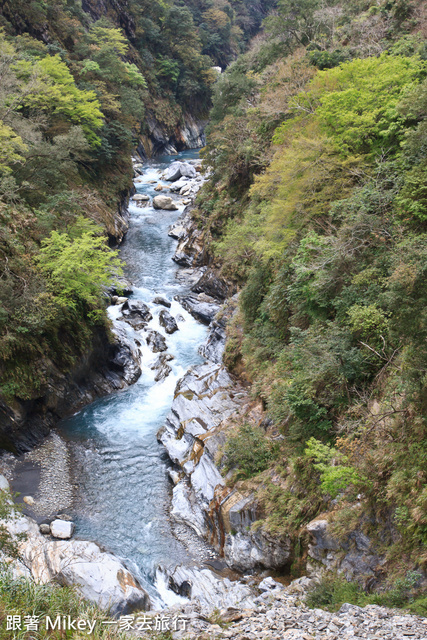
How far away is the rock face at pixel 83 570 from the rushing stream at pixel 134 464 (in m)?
0.70

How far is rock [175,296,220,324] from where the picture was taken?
2177 cm

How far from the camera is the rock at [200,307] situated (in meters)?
21.8

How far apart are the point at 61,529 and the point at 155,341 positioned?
10.7 meters

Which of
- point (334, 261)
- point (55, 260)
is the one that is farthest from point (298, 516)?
point (55, 260)

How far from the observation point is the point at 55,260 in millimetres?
15023

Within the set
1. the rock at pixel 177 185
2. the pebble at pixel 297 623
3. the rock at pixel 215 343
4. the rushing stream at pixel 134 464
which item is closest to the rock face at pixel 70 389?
the rushing stream at pixel 134 464

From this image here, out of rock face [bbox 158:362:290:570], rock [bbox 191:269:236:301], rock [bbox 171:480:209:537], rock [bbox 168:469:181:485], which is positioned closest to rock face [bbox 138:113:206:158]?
rock [bbox 191:269:236:301]

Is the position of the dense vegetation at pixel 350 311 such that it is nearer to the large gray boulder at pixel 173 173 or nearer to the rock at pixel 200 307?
the rock at pixel 200 307

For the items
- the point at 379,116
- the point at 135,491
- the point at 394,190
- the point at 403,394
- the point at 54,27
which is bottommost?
the point at 135,491

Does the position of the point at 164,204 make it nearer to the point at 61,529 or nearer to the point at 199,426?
the point at 199,426

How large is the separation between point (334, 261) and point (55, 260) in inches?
437

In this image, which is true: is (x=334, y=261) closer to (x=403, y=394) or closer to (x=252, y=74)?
(x=403, y=394)

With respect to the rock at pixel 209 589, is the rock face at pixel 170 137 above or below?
above

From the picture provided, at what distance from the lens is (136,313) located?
2153 centimetres
